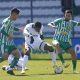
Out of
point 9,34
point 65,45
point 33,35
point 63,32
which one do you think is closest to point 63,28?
point 63,32

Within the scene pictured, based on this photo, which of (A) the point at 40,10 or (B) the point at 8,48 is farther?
(A) the point at 40,10

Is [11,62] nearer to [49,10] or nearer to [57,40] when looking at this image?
[57,40]

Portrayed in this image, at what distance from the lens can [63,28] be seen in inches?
579

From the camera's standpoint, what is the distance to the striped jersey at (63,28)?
47.9 feet

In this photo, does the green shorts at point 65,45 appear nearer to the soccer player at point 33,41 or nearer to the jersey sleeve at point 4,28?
the soccer player at point 33,41

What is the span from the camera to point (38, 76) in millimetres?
12695

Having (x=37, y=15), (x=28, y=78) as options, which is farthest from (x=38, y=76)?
(x=37, y=15)

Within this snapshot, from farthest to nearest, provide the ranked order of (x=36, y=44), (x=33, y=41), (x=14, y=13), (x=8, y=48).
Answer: (x=36, y=44) < (x=33, y=41) < (x=8, y=48) < (x=14, y=13)

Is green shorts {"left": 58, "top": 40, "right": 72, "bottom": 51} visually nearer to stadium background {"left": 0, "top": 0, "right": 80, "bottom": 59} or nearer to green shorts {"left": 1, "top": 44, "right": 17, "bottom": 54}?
green shorts {"left": 1, "top": 44, "right": 17, "bottom": 54}

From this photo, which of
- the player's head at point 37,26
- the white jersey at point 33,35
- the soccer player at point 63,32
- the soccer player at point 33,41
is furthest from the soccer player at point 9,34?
the soccer player at point 63,32

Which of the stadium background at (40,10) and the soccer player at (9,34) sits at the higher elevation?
the soccer player at (9,34)

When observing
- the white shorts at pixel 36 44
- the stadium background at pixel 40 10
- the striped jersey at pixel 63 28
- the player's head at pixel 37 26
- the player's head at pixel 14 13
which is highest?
the player's head at pixel 14 13

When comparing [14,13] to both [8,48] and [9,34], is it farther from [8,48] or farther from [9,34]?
[8,48]

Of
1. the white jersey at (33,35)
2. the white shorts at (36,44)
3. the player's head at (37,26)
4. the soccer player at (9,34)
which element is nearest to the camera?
the soccer player at (9,34)
